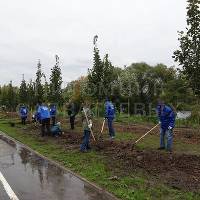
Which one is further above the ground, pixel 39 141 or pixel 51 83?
pixel 51 83

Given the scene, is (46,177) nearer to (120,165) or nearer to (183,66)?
(120,165)

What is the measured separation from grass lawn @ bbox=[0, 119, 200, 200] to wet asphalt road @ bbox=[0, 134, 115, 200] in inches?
15.3

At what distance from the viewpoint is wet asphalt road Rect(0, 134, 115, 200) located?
966 centimetres

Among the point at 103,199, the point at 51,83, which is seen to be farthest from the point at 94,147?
the point at 51,83

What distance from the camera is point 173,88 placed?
61656mm

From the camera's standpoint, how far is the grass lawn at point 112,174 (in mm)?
9555

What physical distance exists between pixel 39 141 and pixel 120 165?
28.1ft

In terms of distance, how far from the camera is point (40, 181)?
11289mm

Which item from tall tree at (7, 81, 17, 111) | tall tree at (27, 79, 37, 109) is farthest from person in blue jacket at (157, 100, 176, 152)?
tall tree at (7, 81, 17, 111)

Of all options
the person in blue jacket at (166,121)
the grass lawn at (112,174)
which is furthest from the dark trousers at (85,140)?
the person in blue jacket at (166,121)

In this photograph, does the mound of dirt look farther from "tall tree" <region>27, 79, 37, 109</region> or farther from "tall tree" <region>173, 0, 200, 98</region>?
"tall tree" <region>27, 79, 37, 109</region>

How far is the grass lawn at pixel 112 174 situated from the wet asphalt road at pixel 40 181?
39 cm

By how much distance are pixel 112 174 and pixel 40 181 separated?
1.86m

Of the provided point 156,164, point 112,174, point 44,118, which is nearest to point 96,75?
point 44,118
